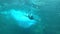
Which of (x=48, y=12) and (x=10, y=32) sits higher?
(x=48, y=12)

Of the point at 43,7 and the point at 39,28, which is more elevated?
the point at 43,7

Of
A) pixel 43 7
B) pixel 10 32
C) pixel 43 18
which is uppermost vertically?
pixel 43 7

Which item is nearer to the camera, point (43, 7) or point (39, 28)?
point (39, 28)

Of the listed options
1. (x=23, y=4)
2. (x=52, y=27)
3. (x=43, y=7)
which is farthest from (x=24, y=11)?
(x=52, y=27)

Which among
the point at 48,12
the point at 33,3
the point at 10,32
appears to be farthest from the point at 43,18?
the point at 10,32

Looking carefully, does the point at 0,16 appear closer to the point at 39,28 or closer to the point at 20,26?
the point at 20,26

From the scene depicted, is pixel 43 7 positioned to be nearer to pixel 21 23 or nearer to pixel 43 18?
pixel 43 18
